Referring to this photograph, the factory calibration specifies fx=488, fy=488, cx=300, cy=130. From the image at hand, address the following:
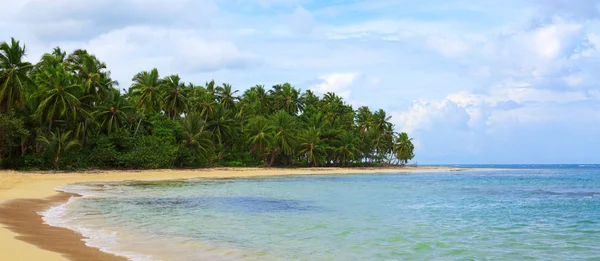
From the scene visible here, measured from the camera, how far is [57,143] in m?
46.5

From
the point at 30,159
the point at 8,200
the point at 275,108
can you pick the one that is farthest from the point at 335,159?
the point at 8,200

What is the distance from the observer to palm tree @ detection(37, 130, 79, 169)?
4528cm

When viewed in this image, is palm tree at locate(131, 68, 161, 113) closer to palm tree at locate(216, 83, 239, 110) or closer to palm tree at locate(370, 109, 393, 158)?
palm tree at locate(216, 83, 239, 110)

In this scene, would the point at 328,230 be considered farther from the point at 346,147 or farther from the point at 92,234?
the point at 346,147

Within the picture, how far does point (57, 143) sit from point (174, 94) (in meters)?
20.1

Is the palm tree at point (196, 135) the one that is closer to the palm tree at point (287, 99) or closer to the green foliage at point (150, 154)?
the green foliage at point (150, 154)

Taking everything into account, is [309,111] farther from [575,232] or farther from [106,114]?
[575,232]

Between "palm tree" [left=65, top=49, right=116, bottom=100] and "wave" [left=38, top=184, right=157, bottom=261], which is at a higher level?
"palm tree" [left=65, top=49, right=116, bottom=100]

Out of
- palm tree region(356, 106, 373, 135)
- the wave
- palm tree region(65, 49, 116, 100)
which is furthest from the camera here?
palm tree region(356, 106, 373, 135)

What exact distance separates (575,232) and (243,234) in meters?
9.38

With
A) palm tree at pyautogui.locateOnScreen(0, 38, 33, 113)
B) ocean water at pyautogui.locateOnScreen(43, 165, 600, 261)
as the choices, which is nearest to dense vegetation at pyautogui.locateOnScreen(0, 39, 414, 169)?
palm tree at pyautogui.locateOnScreen(0, 38, 33, 113)

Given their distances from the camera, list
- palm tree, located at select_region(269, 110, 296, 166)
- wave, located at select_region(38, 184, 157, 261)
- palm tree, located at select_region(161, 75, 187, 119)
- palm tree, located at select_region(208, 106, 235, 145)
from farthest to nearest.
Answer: palm tree, located at select_region(269, 110, 296, 166)
palm tree, located at select_region(208, 106, 235, 145)
palm tree, located at select_region(161, 75, 187, 119)
wave, located at select_region(38, 184, 157, 261)

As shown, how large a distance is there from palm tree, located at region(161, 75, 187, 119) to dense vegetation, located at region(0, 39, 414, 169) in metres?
0.13

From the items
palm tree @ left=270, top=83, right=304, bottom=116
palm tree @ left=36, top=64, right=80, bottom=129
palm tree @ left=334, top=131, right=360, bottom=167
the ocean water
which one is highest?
palm tree @ left=270, top=83, right=304, bottom=116
